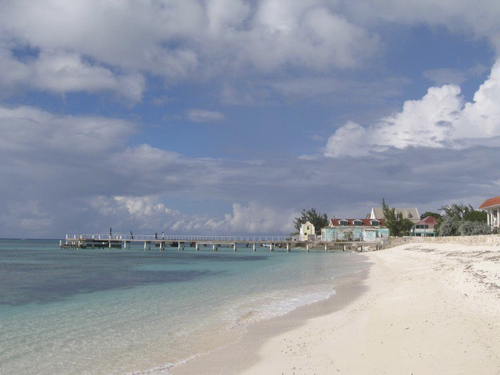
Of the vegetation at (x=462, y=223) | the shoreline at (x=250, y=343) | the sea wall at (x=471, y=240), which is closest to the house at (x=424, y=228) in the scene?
the vegetation at (x=462, y=223)

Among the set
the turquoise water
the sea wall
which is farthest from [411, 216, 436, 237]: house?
the turquoise water

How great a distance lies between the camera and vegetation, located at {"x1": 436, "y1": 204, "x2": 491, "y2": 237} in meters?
→ 48.0

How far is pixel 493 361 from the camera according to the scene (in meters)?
6.83

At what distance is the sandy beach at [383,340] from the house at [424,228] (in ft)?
250

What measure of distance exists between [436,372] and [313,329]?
498 centimetres

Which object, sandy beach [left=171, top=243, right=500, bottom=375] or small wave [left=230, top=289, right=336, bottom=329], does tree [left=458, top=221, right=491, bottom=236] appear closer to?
small wave [left=230, top=289, right=336, bottom=329]

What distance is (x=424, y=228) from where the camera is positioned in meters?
87.4

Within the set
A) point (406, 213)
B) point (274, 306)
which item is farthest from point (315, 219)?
point (274, 306)

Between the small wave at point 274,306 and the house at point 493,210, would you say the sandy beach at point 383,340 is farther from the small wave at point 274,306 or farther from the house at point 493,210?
the house at point 493,210

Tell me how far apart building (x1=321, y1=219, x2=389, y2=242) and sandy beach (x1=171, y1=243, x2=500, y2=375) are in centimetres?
6833

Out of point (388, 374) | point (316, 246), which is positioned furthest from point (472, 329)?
point (316, 246)

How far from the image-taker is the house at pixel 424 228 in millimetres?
85750

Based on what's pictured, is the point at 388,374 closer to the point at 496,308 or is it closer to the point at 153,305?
the point at 496,308

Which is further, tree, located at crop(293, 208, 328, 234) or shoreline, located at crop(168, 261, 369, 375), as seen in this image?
tree, located at crop(293, 208, 328, 234)
